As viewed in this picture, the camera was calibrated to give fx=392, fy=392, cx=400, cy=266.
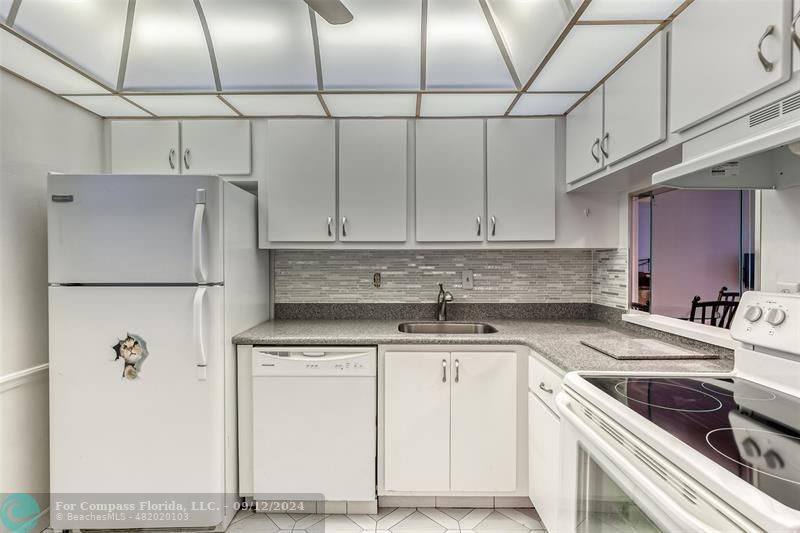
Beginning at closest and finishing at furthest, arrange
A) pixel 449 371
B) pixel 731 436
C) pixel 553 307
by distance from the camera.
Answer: pixel 731 436, pixel 449 371, pixel 553 307

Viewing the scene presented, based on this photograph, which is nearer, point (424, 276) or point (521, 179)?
point (521, 179)

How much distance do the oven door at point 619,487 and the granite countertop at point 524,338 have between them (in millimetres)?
337

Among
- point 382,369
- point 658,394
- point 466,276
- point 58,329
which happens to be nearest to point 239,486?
point 382,369

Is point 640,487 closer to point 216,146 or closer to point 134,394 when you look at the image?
point 134,394

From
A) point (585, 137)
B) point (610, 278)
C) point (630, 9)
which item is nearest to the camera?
point (630, 9)

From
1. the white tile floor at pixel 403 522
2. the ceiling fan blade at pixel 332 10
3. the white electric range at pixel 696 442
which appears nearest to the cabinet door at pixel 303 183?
the ceiling fan blade at pixel 332 10

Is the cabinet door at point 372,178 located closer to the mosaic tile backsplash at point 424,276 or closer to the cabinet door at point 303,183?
the cabinet door at point 303,183

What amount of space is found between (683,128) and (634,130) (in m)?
0.28

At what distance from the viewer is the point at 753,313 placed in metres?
1.21

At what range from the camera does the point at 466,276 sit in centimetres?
259

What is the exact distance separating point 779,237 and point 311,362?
74.7 inches

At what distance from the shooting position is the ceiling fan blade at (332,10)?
1.27 m

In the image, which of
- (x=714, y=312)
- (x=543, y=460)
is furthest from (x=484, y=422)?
(x=714, y=312)

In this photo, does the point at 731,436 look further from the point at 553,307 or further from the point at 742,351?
the point at 553,307
